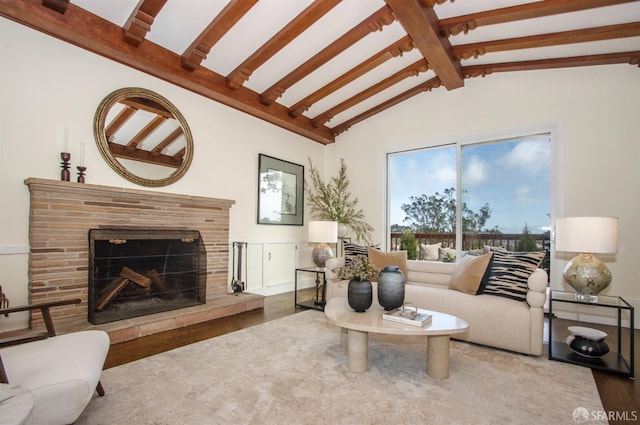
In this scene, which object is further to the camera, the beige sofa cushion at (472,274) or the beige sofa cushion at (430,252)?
the beige sofa cushion at (430,252)

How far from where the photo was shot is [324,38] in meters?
3.62

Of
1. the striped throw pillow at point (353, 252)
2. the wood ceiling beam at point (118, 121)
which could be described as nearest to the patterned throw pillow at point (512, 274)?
the striped throw pillow at point (353, 252)

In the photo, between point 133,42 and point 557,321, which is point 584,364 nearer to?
point 557,321

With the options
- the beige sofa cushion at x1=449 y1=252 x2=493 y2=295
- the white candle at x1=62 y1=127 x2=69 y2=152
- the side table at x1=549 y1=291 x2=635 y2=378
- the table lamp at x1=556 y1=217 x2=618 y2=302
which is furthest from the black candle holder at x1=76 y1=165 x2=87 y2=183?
the table lamp at x1=556 y1=217 x2=618 y2=302

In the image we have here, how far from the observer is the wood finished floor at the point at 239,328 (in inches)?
77.6

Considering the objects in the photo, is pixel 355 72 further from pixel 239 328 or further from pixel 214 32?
pixel 239 328

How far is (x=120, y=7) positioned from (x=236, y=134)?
6.43 feet

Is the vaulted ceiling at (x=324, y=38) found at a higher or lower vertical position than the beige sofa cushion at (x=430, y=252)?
higher

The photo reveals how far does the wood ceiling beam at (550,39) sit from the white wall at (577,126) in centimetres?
73

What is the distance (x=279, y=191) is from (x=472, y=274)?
3179 mm

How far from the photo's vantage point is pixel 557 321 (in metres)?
3.80

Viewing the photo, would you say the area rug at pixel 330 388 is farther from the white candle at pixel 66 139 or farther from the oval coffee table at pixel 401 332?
the white candle at pixel 66 139

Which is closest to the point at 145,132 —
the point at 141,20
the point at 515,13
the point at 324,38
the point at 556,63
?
the point at 141,20

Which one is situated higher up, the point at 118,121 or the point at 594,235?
the point at 118,121
